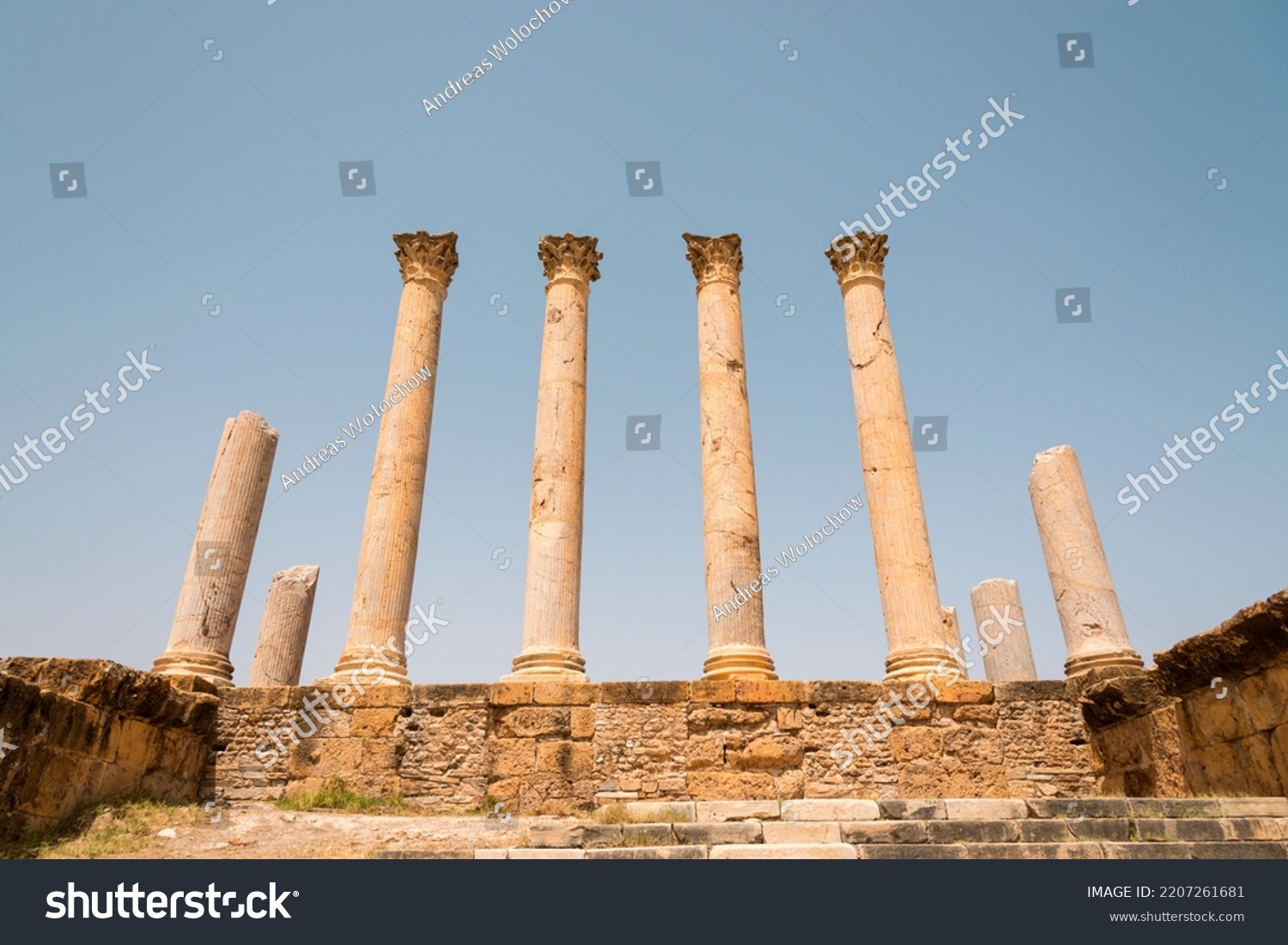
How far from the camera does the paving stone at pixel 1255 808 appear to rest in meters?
8.60

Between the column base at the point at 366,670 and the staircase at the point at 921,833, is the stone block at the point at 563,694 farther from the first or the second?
the staircase at the point at 921,833

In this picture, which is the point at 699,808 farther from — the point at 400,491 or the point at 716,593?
the point at 400,491

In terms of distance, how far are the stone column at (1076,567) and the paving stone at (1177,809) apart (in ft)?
17.9

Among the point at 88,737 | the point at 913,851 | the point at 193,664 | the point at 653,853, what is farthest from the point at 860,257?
the point at 88,737

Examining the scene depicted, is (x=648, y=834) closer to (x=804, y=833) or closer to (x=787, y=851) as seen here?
(x=787, y=851)

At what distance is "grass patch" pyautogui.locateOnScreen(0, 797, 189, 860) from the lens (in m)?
9.35

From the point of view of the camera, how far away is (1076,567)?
15.2 m

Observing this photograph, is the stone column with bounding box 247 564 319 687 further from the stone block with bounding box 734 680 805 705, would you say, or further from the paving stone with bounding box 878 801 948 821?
the paving stone with bounding box 878 801 948 821

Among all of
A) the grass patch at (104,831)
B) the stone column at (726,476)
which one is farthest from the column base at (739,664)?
the grass patch at (104,831)

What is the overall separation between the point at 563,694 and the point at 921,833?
256 inches

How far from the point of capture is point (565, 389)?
16.4 m

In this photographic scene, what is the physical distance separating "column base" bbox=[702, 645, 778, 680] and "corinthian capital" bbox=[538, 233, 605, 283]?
27.4 ft

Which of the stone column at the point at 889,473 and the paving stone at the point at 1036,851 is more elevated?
the stone column at the point at 889,473
